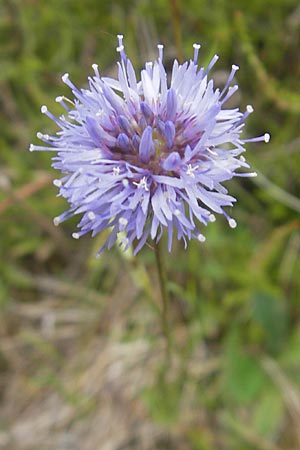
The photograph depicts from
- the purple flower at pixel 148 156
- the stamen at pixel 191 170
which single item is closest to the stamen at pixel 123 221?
the purple flower at pixel 148 156

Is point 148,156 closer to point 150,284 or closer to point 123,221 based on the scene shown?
point 123,221

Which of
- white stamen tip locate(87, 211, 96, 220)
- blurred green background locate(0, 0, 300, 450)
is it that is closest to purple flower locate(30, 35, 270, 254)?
white stamen tip locate(87, 211, 96, 220)

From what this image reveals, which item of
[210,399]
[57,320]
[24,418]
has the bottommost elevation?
[210,399]

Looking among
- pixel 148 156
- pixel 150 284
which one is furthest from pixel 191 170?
pixel 150 284

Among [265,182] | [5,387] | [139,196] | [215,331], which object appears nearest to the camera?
[139,196]

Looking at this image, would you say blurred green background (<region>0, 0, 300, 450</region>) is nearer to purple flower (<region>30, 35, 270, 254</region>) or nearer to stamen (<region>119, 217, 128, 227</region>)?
purple flower (<region>30, 35, 270, 254</region>)

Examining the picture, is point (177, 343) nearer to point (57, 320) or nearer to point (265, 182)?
point (57, 320)

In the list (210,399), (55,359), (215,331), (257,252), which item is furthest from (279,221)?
(55,359)
